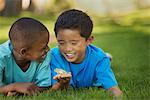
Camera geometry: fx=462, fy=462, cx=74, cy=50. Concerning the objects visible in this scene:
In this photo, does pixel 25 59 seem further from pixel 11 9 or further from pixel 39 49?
pixel 11 9

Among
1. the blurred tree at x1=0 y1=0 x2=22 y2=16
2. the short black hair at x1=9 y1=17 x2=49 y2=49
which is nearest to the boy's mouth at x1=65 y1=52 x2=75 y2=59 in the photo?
the short black hair at x1=9 y1=17 x2=49 y2=49

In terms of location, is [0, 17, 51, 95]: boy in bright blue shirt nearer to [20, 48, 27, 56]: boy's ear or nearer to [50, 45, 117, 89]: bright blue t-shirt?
[20, 48, 27, 56]: boy's ear

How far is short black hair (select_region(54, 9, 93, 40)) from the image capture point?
439 centimetres

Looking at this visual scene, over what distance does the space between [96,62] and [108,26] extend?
9.28 meters

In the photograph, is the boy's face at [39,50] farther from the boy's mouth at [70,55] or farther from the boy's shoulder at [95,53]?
the boy's shoulder at [95,53]

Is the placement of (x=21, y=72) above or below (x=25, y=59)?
below

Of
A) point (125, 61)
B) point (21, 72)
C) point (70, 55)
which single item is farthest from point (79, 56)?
point (125, 61)

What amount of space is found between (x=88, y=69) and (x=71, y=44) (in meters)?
0.37

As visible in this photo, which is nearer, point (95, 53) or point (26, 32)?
point (26, 32)

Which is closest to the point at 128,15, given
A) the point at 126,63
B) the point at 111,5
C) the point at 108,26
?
the point at 111,5

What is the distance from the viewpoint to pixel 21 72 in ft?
14.3

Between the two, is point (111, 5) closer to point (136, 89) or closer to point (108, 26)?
point (108, 26)

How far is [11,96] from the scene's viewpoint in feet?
13.3

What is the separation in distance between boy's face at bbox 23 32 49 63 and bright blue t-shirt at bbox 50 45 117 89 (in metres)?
0.28
